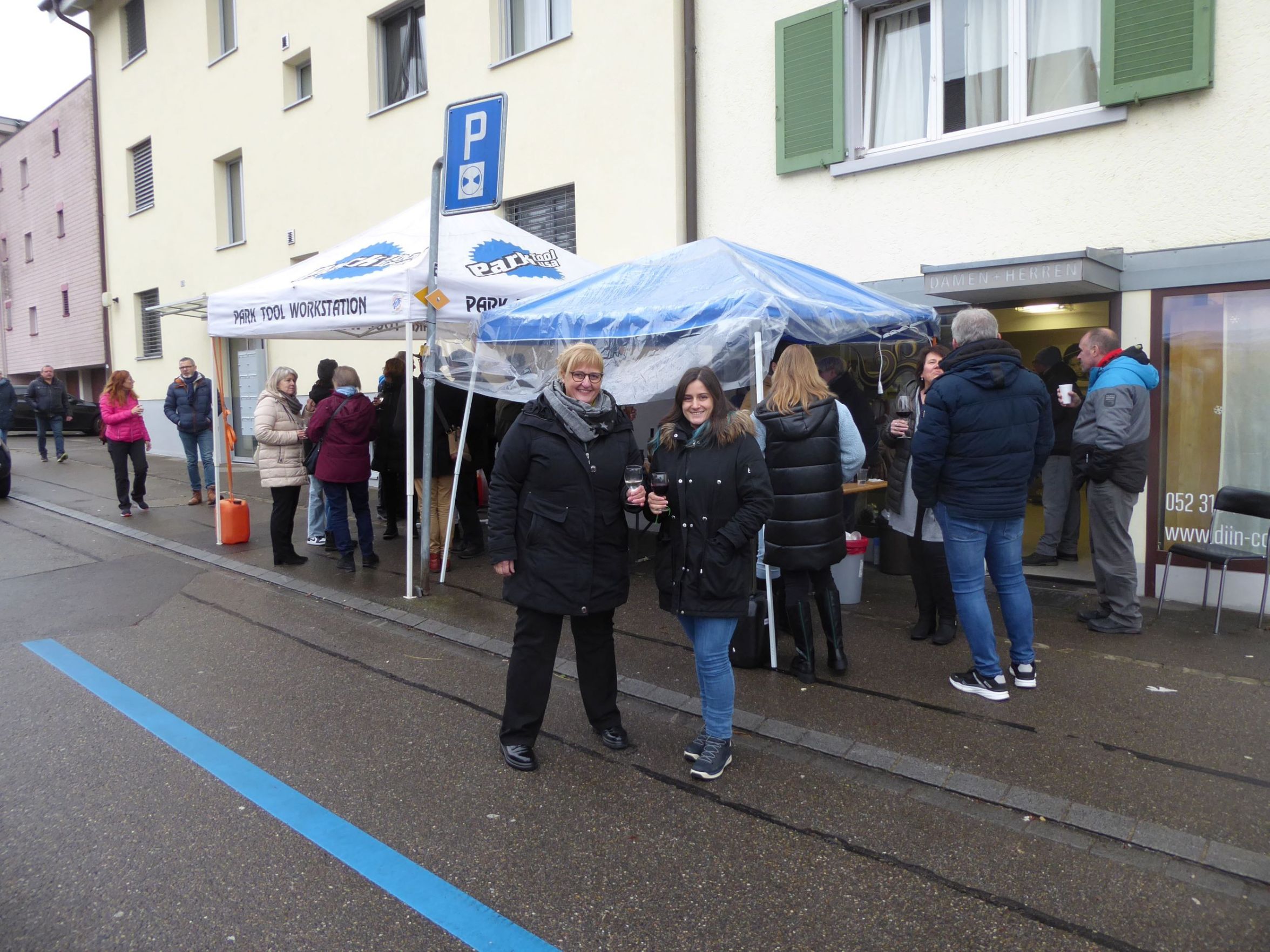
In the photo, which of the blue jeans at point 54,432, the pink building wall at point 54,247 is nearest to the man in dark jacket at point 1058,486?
the blue jeans at point 54,432

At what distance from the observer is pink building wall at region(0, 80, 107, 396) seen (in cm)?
2106

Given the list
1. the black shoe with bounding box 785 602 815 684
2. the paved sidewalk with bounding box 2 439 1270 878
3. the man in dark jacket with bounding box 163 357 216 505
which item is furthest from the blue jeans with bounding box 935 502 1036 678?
the man in dark jacket with bounding box 163 357 216 505

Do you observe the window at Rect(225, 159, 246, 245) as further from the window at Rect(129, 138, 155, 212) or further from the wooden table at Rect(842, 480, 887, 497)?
the wooden table at Rect(842, 480, 887, 497)

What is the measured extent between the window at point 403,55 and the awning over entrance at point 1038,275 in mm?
8381

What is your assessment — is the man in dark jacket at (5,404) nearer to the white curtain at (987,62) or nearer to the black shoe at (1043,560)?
the white curtain at (987,62)

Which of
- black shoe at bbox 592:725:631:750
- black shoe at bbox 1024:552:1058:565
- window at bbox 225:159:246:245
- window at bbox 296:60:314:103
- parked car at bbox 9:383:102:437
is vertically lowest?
black shoe at bbox 592:725:631:750

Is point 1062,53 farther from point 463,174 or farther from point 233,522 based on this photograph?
point 233,522

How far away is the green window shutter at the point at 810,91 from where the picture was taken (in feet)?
26.2

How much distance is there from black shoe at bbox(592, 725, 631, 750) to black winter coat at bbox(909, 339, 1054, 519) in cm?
196

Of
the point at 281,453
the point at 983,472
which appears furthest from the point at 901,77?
the point at 281,453

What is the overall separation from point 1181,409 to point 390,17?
11.2 m

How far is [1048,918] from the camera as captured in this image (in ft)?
9.43

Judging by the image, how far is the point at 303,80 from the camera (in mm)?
14594

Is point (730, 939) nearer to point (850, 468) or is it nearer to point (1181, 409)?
point (850, 468)
